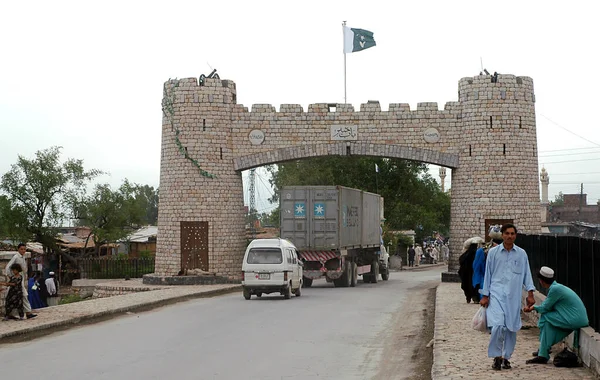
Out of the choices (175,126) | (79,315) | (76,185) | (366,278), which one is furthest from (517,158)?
(76,185)

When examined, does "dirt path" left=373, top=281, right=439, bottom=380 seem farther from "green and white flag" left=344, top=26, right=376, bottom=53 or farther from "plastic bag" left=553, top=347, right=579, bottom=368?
"green and white flag" left=344, top=26, right=376, bottom=53

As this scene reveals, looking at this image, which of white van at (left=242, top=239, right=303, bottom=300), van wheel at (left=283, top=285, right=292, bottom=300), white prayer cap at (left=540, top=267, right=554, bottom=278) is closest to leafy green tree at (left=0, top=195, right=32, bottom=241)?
white van at (left=242, top=239, right=303, bottom=300)

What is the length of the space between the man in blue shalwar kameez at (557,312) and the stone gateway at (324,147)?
24.6 metres

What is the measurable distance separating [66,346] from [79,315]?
4.94 meters

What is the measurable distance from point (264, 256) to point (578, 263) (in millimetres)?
13314

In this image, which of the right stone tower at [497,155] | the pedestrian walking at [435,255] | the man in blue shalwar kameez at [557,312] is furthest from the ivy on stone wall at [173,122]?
the pedestrian walking at [435,255]

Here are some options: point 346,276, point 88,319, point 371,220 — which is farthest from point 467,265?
point 371,220

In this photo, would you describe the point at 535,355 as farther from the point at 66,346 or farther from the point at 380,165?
the point at 380,165

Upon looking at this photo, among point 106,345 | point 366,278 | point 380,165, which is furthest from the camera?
point 380,165

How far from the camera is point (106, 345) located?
567 inches

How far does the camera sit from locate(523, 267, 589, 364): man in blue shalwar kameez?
1093 centimetres

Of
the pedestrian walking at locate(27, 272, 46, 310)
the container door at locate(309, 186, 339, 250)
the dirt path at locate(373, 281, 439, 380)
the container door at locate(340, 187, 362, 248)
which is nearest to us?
the dirt path at locate(373, 281, 439, 380)

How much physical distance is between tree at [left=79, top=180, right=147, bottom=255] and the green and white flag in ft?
64.7

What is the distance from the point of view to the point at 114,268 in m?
44.9
